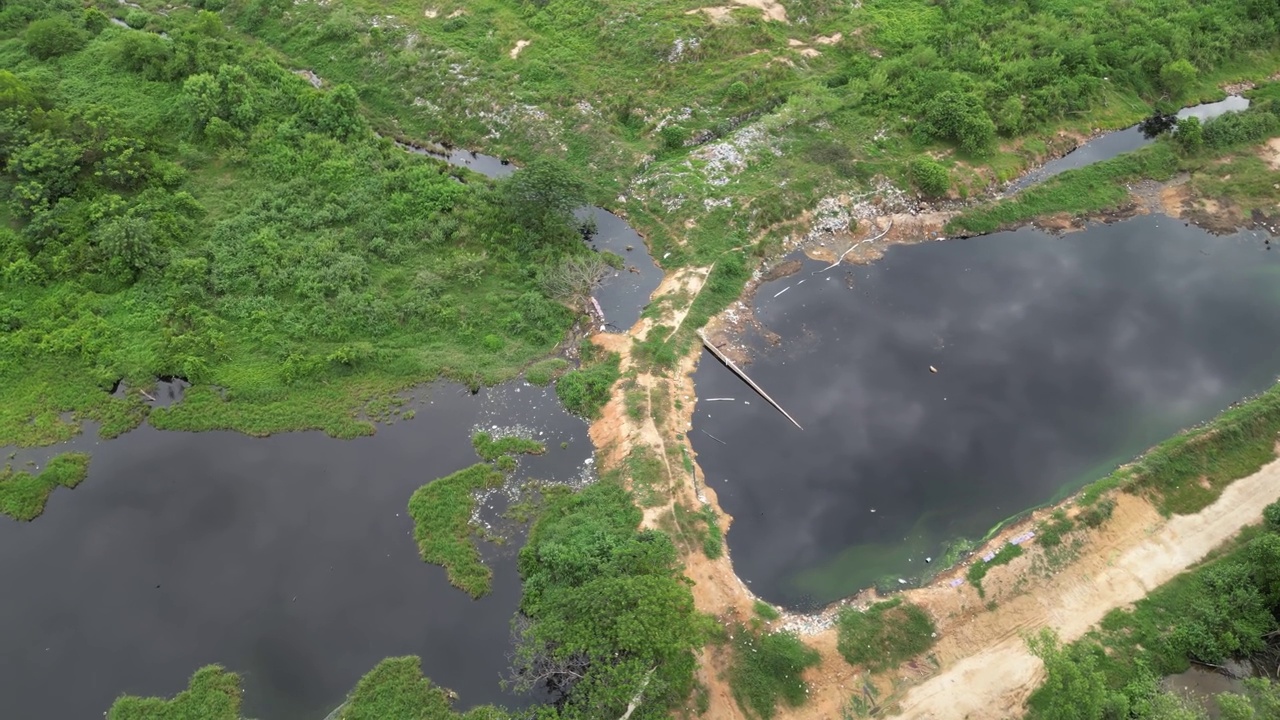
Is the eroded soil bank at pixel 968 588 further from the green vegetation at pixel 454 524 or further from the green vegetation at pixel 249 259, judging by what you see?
the green vegetation at pixel 249 259

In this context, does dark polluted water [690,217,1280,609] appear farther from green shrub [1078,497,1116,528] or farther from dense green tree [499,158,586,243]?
dense green tree [499,158,586,243]

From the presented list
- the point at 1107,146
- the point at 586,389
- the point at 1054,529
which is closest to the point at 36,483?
the point at 586,389

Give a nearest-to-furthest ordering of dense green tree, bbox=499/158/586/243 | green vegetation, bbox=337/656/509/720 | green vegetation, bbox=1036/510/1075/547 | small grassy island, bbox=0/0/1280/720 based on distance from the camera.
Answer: green vegetation, bbox=337/656/509/720
small grassy island, bbox=0/0/1280/720
green vegetation, bbox=1036/510/1075/547
dense green tree, bbox=499/158/586/243

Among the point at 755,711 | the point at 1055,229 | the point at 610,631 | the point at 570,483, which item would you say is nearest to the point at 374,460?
the point at 570,483

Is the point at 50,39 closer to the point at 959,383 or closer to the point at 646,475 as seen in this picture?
the point at 646,475

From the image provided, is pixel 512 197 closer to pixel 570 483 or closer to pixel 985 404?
pixel 570 483

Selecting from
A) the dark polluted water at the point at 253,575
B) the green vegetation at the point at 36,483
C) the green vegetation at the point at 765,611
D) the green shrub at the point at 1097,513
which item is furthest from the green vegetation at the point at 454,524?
the green shrub at the point at 1097,513

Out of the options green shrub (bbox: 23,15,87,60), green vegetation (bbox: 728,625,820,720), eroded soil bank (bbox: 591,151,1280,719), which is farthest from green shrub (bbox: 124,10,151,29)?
green vegetation (bbox: 728,625,820,720)
